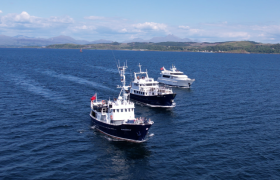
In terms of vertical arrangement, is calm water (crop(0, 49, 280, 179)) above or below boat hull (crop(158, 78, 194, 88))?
below

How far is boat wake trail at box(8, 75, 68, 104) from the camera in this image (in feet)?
244

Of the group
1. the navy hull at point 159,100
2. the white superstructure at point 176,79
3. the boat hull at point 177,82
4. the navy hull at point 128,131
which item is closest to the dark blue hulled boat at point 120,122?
the navy hull at point 128,131

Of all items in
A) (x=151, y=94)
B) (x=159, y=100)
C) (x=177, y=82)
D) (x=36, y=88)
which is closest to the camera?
(x=159, y=100)

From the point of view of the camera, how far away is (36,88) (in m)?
86.9

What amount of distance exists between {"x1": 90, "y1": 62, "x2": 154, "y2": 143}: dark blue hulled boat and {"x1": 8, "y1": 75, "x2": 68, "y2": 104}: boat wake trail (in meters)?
22.4

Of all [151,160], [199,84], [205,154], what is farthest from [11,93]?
[199,84]

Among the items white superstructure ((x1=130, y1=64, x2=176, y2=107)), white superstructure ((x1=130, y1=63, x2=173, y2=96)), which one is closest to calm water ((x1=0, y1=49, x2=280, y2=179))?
white superstructure ((x1=130, y1=64, x2=176, y2=107))

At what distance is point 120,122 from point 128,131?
3.70 metres

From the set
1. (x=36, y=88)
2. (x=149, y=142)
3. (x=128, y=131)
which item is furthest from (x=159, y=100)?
(x=36, y=88)

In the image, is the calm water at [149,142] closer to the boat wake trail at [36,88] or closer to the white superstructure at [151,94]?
the boat wake trail at [36,88]

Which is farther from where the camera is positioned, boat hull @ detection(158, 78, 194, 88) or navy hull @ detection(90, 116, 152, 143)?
boat hull @ detection(158, 78, 194, 88)

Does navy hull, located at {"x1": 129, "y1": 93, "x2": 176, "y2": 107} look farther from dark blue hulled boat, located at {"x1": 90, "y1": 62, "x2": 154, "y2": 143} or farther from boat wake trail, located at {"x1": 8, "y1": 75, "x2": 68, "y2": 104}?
boat wake trail, located at {"x1": 8, "y1": 75, "x2": 68, "y2": 104}

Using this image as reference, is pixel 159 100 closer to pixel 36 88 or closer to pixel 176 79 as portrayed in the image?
pixel 176 79

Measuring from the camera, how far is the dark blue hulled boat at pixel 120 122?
46156mm
